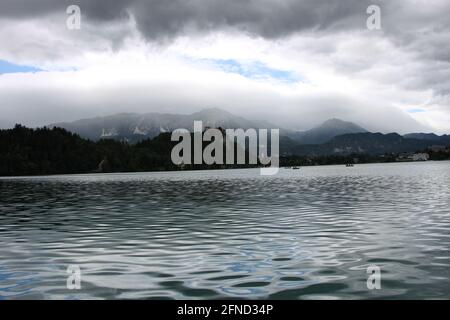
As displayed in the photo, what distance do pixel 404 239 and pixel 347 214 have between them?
17315mm

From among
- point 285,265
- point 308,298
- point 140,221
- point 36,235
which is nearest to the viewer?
point 308,298

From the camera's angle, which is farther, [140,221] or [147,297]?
[140,221]

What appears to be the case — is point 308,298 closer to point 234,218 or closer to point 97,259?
point 97,259

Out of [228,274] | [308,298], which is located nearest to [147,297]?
[228,274]

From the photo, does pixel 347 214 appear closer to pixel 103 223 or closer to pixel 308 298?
pixel 103 223

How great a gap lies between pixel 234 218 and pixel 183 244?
1731 cm

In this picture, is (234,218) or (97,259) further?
(234,218)
